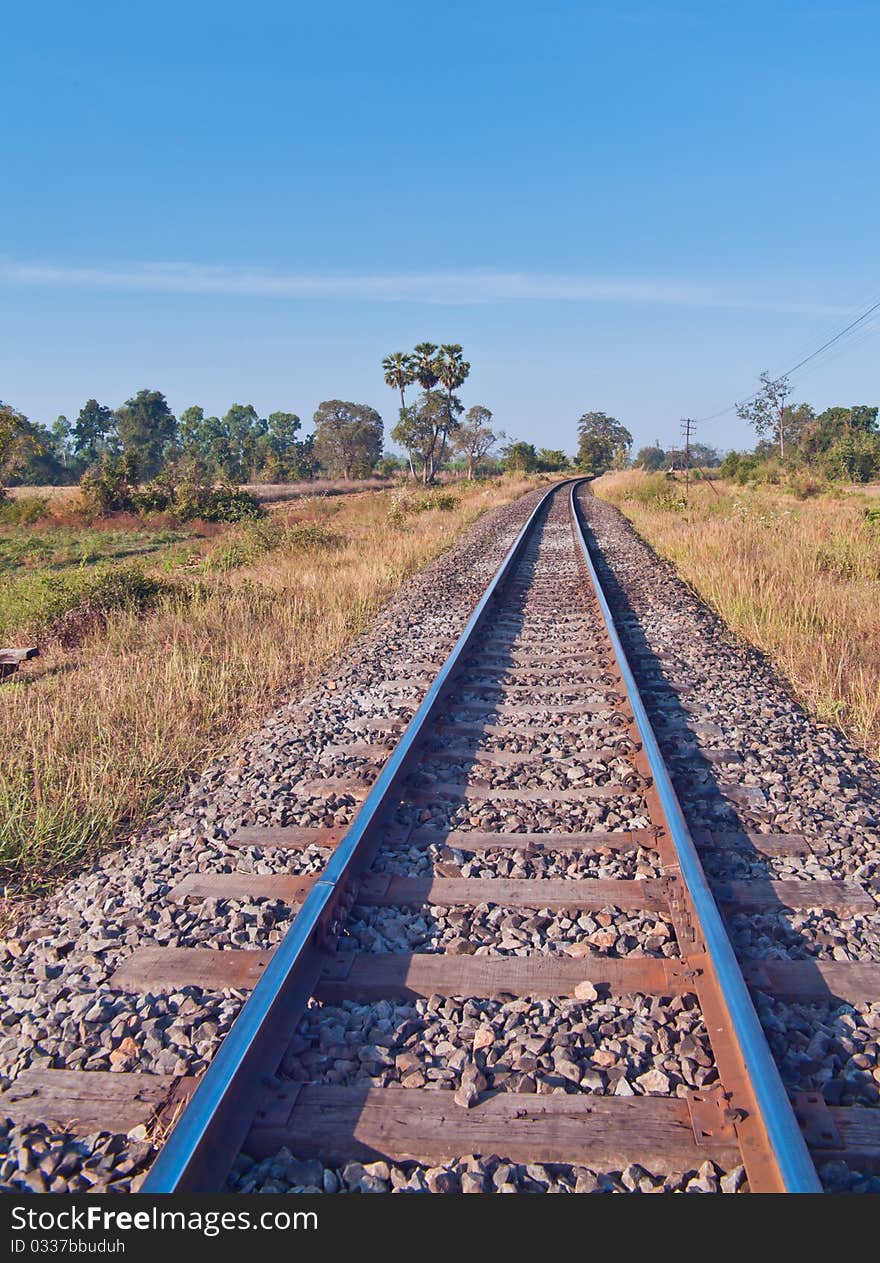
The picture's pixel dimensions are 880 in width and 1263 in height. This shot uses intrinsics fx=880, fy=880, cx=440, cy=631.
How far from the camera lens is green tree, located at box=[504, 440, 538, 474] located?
7625cm

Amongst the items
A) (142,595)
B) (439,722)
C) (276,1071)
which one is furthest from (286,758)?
(142,595)

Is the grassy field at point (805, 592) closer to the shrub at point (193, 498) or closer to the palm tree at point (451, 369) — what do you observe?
the shrub at point (193, 498)

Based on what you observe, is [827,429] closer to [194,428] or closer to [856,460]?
[856,460]

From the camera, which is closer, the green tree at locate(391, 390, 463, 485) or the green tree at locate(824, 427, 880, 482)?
the green tree at locate(824, 427, 880, 482)

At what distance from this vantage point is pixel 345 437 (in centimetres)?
9600

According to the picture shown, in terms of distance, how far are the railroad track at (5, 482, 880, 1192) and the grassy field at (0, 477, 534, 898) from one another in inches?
40.3

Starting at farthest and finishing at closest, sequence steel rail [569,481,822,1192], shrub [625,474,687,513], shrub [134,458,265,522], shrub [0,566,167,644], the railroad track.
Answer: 1. shrub [134,458,265,522]
2. shrub [625,474,687,513]
3. shrub [0,566,167,644]
4. the railroad track
5. steel rail [569,481,822,1192]

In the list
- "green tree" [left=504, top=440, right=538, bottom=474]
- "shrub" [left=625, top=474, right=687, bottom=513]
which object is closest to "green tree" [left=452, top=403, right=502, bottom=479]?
"green tree" [left=504, top=440, right=538, bottom=474]

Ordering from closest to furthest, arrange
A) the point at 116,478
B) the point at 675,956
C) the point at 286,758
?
1. the point at 675,956
2. the point at 286,758
3. the point at 116,478

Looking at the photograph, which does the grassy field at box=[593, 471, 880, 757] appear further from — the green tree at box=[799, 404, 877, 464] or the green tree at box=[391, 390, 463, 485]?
the green tree at box=[391, 390, 463, 485]

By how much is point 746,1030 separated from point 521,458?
7714cm

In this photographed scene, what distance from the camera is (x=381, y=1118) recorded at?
2266 millimetres

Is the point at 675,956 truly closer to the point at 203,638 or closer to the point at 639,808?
the point at 639,808

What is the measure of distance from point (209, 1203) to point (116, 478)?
33490 millimetres
